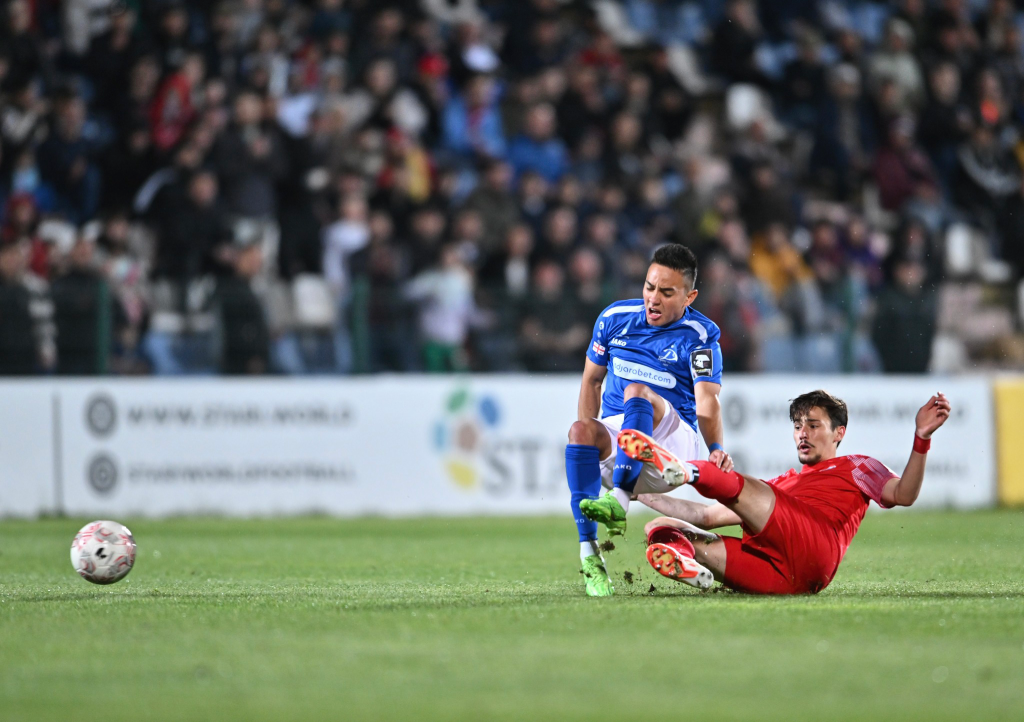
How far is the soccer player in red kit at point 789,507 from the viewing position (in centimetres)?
651

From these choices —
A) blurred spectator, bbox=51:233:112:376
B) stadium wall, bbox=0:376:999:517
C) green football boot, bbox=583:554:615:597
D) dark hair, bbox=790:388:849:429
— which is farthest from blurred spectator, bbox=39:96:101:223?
dark hair, bbox=790:388:849:429

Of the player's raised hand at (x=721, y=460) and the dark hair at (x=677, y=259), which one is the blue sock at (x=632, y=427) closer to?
the player's raised hand at (x=721, y=460)

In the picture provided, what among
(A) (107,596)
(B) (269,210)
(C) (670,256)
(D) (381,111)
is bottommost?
(A) (107,596)

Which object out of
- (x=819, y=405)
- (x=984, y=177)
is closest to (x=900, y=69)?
(x=984, y=177)

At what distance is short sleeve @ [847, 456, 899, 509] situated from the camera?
6871mm

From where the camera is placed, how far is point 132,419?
14070mm

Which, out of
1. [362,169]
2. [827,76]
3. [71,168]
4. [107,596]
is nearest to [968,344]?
[827,76]

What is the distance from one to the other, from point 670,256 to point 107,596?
324 cm

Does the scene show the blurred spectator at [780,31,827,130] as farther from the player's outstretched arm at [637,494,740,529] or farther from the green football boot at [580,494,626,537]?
the green football boot at [580,494,626,537]

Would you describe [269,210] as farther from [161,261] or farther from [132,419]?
[132,419]

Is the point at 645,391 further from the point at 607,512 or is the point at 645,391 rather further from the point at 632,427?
the point at 607,512

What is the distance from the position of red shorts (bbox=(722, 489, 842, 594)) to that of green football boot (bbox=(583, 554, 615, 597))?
1.88ft

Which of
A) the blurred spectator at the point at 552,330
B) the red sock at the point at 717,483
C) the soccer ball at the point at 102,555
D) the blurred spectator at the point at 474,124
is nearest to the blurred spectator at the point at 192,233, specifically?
the blurred spectator at the point at 552,330

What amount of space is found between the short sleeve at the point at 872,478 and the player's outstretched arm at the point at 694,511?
25.0 inches
